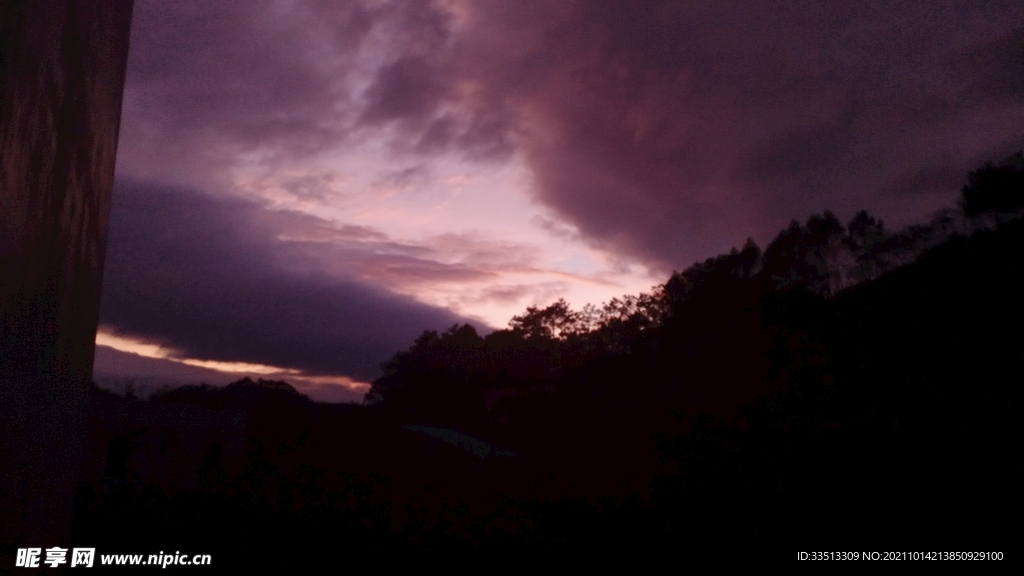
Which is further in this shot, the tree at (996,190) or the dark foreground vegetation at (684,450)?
the tree at (996,190)

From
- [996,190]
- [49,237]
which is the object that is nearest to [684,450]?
[49,237]

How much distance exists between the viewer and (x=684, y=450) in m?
9.63

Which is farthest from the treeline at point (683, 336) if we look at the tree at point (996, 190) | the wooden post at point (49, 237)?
the wooden post at point (49, 237)

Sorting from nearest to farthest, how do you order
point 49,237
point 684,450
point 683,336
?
point 49,237 < point 684,450 < point 683,336

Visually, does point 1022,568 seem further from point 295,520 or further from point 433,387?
point 433,387

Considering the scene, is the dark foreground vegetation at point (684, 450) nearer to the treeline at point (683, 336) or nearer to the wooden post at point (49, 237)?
the treeline at point (683, 336)

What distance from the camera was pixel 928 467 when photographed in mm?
7152

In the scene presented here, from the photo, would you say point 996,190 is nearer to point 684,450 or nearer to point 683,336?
point 683,336

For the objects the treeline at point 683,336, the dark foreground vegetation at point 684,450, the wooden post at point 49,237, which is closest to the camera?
the wooden post at point 49,237

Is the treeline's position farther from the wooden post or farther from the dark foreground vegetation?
the wooden post

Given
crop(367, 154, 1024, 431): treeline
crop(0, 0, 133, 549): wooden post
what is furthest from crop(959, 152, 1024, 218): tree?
crop(0, 0, 133, 549): wooden post

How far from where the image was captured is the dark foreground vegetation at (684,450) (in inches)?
291

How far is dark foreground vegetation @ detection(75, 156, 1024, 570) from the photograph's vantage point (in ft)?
24.3

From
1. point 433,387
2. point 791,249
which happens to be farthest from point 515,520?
point 791,249
